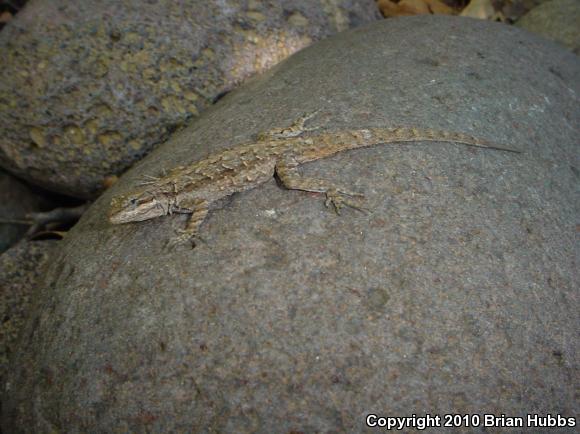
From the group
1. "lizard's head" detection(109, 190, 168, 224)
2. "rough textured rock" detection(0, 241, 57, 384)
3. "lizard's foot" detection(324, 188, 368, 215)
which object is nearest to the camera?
"lizard's foot" detection(324, 188, 368, 215)

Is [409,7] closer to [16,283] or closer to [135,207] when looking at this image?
[135,207]

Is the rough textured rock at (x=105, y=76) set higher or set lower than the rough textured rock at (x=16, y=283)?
higher

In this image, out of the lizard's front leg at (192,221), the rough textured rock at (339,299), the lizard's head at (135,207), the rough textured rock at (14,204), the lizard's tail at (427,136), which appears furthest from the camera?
the rough textured rock at (14,204)

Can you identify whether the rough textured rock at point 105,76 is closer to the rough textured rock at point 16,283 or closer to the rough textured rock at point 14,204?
the rough textured rock at point 14,204

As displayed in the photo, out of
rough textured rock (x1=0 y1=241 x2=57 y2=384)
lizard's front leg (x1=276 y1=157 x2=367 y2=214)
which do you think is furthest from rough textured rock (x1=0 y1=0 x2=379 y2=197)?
lizard's front leg (x1=276 y1=157 x2=367 y2=214)

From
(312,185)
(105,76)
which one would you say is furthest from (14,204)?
(312,185)

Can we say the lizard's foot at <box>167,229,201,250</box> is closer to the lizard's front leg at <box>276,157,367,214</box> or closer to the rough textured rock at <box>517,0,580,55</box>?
the lizard's front leg at <box>276,157,367,214</box>

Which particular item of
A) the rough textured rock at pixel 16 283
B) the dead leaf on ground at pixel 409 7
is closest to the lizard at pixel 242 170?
the rough textured rock at pixel 16 283
